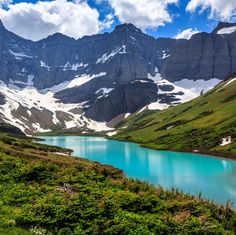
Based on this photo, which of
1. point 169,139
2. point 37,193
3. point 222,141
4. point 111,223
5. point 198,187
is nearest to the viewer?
point 111,223

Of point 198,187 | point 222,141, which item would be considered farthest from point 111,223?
point 222,141

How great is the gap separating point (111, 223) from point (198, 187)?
46.2 metres

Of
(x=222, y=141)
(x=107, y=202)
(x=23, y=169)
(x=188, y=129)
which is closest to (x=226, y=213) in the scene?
(x=107, y=202)

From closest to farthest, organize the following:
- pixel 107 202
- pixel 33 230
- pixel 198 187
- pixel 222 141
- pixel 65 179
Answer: pixel 33 230, pixel 107 202, pixel 65 179, pixel 198 187, pixel 222 141

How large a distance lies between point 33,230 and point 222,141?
434ft

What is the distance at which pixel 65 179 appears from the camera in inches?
1451

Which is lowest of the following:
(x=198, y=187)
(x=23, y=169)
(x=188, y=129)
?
(x=198, y=187)

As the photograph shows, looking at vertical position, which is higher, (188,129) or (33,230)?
(188,129)

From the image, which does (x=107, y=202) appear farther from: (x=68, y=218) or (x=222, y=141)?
(x=222, y=141)

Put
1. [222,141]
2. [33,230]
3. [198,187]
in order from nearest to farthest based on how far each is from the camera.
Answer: [33,230] → [198,187] → [222,141]

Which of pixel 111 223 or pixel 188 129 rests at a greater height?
pixel 188 129

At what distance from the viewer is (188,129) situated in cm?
19800

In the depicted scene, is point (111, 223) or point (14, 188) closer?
point (111, 223)

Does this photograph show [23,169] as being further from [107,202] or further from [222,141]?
[222,141]
